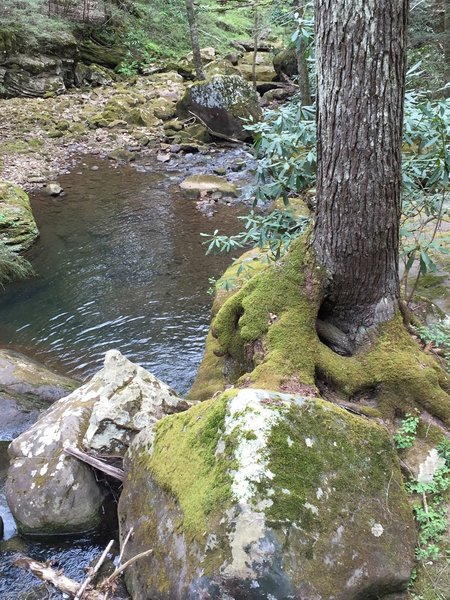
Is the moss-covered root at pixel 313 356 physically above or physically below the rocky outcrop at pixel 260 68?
below

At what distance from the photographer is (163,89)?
1831 cm

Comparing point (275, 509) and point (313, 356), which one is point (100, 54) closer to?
point (313, 356)

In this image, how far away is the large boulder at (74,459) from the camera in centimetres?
364

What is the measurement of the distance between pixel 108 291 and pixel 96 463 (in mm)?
4227

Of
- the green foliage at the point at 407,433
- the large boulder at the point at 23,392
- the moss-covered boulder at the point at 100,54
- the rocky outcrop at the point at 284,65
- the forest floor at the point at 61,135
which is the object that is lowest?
the large boulder at the point at 23,392

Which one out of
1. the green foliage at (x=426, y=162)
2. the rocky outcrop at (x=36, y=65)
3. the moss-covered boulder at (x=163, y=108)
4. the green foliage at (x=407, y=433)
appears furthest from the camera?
the rocky outcrop at (x=36, y=65)

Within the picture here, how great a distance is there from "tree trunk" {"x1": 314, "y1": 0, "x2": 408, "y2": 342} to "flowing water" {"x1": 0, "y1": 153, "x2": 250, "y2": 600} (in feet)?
8.49

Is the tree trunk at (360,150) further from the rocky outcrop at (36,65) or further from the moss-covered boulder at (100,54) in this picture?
the moss-covered boulder at (100,54)

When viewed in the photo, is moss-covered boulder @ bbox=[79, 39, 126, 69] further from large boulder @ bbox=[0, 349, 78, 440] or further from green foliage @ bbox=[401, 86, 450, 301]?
green foliage @ bbox=[401, 86, 450, 301]

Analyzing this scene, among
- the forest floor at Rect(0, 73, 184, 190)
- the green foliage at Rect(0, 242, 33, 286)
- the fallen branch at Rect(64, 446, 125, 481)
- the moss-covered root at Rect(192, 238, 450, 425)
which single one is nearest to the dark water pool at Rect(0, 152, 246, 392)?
the green foliage at Rect(0, 242, 33, 286)

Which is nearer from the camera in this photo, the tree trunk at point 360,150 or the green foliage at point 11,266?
the tree trunk at point 360,150

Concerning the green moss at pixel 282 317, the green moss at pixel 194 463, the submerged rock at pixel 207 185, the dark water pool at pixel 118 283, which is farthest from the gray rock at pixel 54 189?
the green moss at pixel 194 463

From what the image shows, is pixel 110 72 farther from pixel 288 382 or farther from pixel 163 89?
pixel 288 382

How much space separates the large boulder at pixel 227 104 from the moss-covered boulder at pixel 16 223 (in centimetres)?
622
